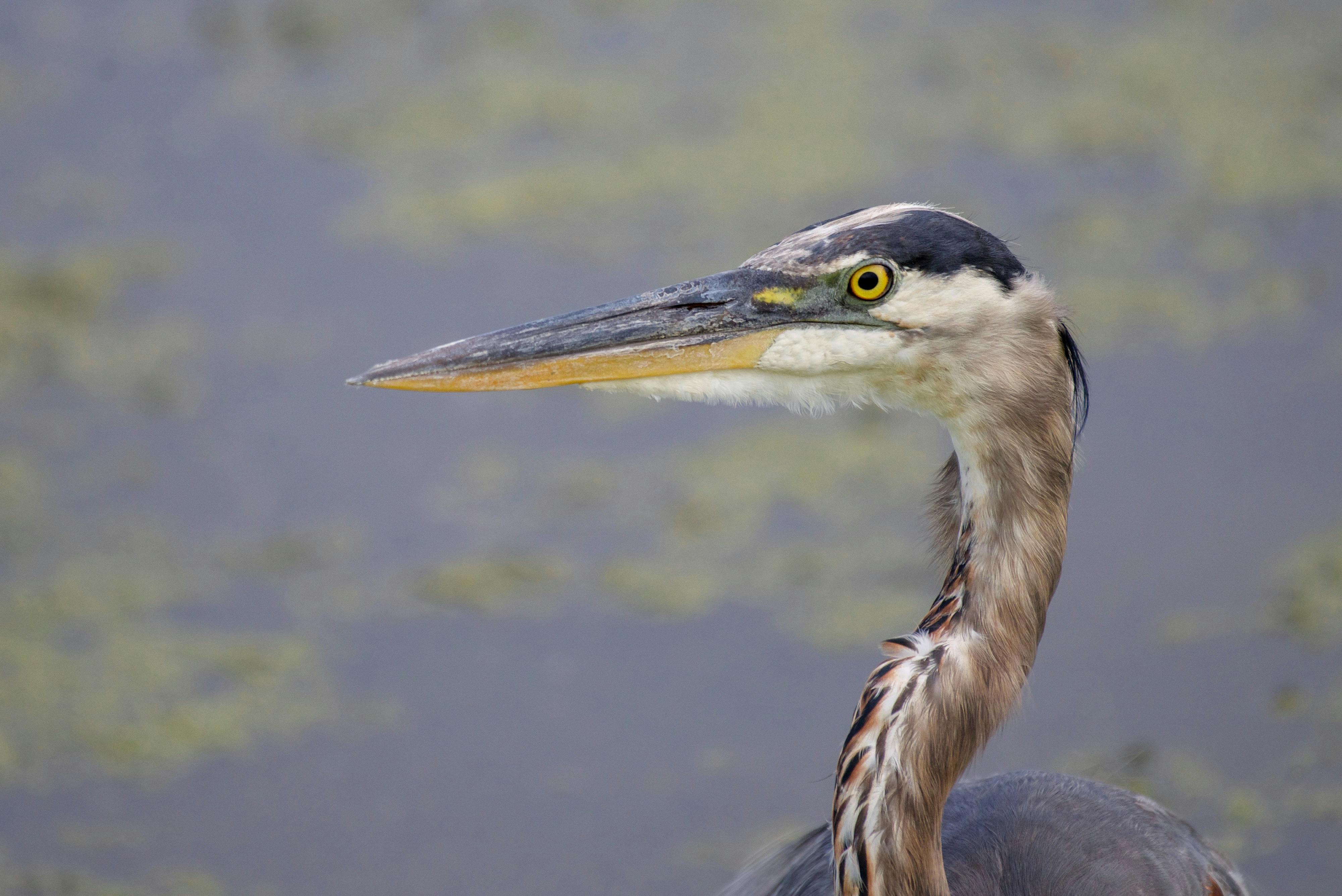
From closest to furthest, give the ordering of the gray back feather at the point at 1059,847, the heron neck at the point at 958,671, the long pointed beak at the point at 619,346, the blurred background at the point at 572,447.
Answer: the heron neck at the point at 958,671 → the long pointed beak at the point at 619,346 → the gray back feather at the point at 1059,847 → the blurred background at the point at 572,447

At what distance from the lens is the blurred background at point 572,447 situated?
3094mm

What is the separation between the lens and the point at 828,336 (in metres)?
1.75

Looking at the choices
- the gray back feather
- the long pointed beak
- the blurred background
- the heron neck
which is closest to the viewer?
the heron neck

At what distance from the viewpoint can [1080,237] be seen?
14.7ft

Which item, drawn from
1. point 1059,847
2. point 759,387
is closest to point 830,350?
point 759,387

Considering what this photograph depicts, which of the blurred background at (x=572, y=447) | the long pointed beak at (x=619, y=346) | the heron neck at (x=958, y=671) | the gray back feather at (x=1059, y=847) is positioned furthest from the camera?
the blurred background at (x=572, y=447)

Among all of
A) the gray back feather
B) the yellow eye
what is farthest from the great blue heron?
the gray back feather

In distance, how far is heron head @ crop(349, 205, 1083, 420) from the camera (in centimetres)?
170

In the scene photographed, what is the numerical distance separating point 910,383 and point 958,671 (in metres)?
0.38

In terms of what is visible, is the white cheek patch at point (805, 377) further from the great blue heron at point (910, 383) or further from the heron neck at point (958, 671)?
the heron neck at point (958, 671)

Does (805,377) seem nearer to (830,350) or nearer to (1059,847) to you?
(830,350)

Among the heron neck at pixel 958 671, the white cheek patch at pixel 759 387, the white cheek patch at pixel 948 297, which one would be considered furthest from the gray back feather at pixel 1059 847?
the white cheek patch at pixel 948 297

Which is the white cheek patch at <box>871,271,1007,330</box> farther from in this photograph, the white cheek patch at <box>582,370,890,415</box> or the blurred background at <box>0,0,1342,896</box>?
the blurred background at <box>0,0,1342,896</box>

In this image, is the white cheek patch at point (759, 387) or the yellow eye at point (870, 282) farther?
the white cheek patch at point (759, 387)
